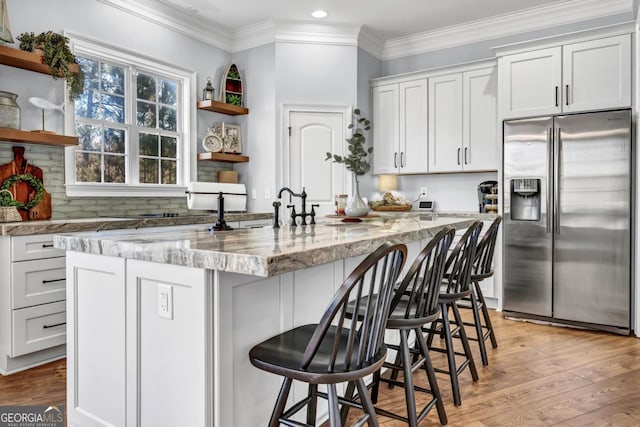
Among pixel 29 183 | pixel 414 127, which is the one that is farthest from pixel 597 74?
pixel 29 183

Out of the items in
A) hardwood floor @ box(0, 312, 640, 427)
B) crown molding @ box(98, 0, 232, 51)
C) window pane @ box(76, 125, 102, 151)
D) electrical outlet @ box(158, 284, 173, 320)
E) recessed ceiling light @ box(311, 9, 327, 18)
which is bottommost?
hardwood floor @ box(0, 312, 640, 427)

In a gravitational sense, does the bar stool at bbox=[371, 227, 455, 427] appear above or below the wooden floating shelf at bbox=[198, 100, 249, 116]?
below

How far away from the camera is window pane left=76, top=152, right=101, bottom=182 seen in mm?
3814

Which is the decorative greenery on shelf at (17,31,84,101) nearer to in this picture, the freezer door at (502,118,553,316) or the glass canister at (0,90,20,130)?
the glass canister at (0,90,20,130)

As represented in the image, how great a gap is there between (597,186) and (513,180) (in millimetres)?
646

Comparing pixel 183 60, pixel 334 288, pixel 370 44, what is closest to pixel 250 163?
pixel 183 60

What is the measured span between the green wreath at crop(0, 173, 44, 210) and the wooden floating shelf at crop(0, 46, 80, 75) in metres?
0.77

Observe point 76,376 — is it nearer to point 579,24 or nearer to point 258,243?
point 258,243

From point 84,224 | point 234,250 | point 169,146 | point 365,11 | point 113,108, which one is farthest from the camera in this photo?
point 169,146

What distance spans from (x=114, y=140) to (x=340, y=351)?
345 centimetres

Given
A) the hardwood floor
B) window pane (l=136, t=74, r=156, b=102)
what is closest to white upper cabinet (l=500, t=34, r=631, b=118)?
the hardwood floor

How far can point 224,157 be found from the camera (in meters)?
4.80

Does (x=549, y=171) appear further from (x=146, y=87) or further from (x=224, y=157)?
(x=146, y=87)

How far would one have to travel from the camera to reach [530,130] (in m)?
3.94
